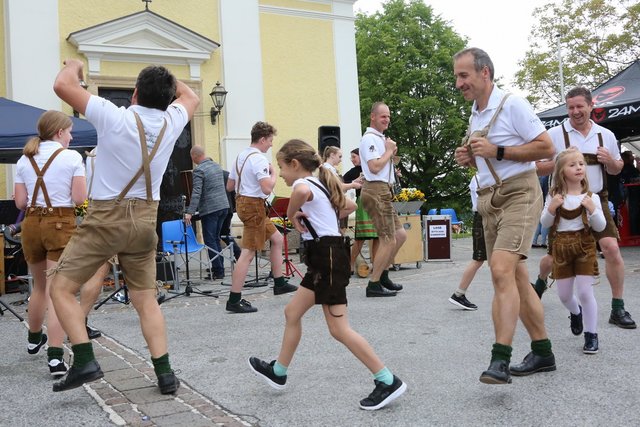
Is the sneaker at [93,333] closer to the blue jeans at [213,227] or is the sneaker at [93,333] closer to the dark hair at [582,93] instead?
the blue jeans at [213,227]

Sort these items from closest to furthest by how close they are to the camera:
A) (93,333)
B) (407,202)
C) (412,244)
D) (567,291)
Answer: (567,291), (93,333), (412,244), (407,202)

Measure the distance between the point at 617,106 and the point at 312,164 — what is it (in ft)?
28.6

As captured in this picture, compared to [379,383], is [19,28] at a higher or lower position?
higher

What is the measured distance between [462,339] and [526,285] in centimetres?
127

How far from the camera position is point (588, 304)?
4699 millimetres

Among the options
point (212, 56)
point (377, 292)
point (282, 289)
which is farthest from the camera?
point (212, 56)

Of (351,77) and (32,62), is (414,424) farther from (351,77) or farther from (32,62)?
(351,77)

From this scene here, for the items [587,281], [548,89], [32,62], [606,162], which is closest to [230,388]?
[587,281]

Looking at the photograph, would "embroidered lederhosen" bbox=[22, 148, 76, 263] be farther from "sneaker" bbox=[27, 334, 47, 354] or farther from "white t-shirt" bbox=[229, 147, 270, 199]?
"white t-shirt" bbox=[229, 147, 270, 199]

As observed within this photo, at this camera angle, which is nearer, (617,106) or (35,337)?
(35,337)

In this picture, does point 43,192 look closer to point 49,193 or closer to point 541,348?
point 49,193

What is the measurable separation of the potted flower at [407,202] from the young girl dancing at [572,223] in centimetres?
587

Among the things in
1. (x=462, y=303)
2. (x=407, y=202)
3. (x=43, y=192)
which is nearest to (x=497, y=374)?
(x=462, y=303)

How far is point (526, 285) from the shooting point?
4082 millimetres
